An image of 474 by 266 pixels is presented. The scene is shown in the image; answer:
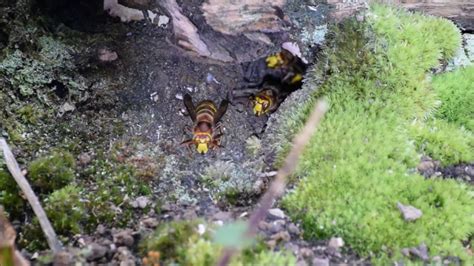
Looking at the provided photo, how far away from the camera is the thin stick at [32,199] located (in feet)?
8.87

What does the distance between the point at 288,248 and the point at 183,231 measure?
502mm

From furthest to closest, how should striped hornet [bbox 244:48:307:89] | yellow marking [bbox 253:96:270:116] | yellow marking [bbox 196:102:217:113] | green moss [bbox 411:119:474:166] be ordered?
1. striped hornet [bbox 244:48:307:89]
2. yellow marking [bbox 253:96:270:116]
3. yellow marking [bbox 196:102:217:113]
4. green moss [bbox 411:119:474:166]

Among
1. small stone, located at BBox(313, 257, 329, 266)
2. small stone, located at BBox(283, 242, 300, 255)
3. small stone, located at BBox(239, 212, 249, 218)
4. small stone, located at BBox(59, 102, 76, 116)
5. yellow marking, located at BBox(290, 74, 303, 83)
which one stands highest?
yellow marking, located at BBox(290, 74, 303, 83)

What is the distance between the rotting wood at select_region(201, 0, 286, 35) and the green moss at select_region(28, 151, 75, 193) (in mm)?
1335

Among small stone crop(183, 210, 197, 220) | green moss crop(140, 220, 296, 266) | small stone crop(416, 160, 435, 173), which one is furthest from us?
small stone crop(416, 160, 435, 173)

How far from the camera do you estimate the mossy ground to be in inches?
113

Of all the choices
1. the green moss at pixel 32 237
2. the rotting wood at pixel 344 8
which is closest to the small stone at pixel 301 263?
the green moss at pixel 32 237

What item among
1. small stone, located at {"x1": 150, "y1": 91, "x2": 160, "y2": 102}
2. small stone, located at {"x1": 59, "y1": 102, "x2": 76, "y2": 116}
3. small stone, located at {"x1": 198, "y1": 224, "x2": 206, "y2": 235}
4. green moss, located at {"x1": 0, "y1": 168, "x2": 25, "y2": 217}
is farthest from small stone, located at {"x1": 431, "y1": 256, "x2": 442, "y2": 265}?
small stone, located at {"x1": 59, "y1": 102, "x2": 76, "y2": 116}

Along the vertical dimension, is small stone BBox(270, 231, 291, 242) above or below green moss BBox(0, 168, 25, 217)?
below

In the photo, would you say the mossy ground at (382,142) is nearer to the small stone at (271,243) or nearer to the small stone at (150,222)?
the small stone at (271,243)

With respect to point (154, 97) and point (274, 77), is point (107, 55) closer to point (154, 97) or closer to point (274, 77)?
point (154, 97)

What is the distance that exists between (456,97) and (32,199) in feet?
8.66

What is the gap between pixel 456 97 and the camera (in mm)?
3678

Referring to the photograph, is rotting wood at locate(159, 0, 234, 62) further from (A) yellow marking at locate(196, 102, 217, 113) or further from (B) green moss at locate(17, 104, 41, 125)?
(B) green moss at locate(17, 104, 41, 125)
